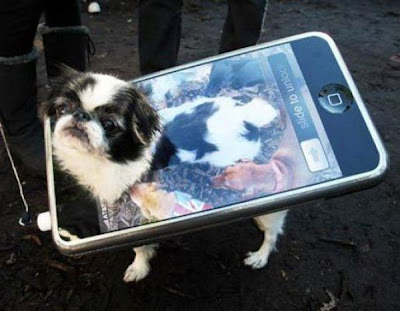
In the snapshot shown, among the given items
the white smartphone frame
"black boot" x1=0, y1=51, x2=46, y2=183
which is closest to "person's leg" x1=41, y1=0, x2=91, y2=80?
"black boot" x1=0, y1=51, x2=46, y2=183

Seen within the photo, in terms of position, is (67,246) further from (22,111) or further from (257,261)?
(22,111)

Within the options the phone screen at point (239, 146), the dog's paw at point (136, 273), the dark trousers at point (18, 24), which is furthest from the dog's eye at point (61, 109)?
the dog's paw at point (136, 273)

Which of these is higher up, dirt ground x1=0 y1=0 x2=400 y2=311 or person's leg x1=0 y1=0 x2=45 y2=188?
person's leg x1=0 y1=0 x2=45 y2=188

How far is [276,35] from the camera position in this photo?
137 inches

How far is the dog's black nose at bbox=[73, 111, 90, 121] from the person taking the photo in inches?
49.0

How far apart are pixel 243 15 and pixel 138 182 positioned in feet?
3.60

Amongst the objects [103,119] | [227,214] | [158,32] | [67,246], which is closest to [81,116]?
[103,119]

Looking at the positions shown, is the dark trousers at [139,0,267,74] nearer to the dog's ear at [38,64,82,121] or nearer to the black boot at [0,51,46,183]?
the black boot at [0,51,46,183]

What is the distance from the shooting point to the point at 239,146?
1414mm

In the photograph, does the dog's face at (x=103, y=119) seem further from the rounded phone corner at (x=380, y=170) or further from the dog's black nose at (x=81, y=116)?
the rounded phone corner at (x=380, y=170)

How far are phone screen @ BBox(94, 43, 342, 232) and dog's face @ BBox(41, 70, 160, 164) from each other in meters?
0.13

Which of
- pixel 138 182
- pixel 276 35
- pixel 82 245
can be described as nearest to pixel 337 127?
pixel 138 182

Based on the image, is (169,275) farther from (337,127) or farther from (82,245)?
(337,127)

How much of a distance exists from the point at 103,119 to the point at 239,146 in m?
0.42
